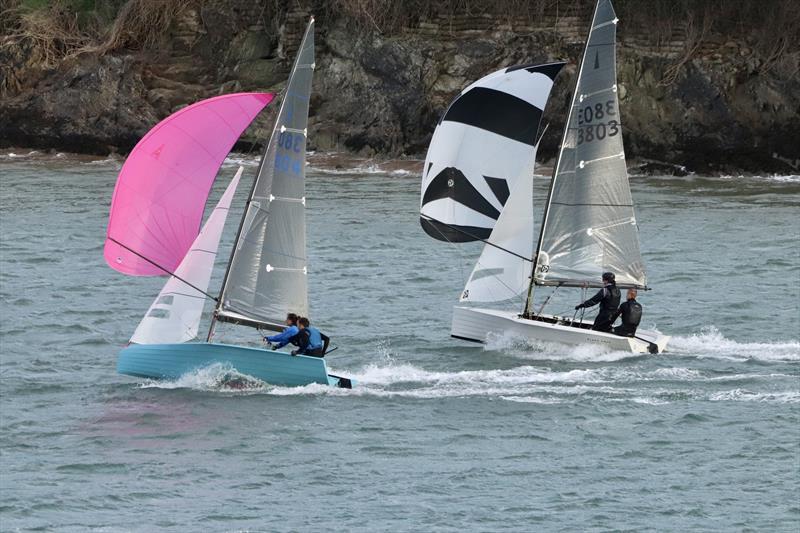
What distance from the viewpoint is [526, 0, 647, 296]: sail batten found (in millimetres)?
28953

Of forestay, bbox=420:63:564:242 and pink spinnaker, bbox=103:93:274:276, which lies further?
forestay, bbox=420:63:564:242

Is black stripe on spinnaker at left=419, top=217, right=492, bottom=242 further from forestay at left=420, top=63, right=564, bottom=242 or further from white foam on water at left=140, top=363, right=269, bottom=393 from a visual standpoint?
white foam on water at left=140, top=363, right=269, bottom=393

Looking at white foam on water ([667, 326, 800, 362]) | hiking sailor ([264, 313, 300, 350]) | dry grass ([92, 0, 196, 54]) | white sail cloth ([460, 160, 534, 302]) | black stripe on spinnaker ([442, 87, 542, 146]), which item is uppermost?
dry grass ([92, 0, 196, 54])

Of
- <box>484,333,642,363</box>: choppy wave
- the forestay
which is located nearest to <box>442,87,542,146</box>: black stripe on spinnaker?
the forestay

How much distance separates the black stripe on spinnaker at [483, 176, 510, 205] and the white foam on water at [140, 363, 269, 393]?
22.9 ft

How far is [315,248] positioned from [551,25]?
692 inches

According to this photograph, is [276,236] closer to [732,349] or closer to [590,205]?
[590,205]

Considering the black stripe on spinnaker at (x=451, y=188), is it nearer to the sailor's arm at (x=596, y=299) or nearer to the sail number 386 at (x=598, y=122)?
the sail number 386 at (x=598, y=122)

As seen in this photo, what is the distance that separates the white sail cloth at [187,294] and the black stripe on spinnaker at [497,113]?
6.02 m

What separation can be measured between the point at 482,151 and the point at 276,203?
573 centimetres

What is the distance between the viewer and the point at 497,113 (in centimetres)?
2916

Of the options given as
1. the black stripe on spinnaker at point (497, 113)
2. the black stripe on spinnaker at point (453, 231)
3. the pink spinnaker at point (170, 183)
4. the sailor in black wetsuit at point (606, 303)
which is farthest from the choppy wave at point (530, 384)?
the black stripe on spinnaker at point (497, 113)

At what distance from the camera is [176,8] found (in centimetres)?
5519

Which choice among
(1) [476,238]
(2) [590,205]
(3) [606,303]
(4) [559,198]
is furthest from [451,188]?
(3) [606,303]
